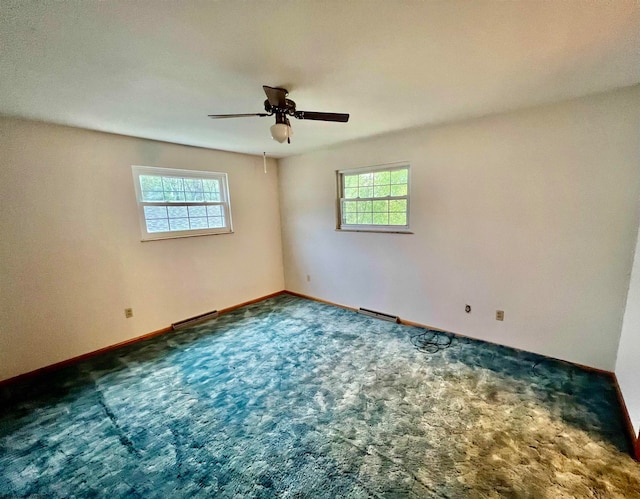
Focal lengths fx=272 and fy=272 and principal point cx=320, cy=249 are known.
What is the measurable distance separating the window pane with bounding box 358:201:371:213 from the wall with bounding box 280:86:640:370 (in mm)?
380

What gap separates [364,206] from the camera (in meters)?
3.90

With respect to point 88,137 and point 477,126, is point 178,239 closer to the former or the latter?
point 88,137

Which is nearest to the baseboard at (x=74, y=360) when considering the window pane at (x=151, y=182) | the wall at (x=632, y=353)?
the window pane at (x=151, y=182)

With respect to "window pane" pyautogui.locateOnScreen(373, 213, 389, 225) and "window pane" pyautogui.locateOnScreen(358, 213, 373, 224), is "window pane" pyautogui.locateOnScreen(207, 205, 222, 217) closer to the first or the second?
"window pane" pyautogui.locateOnScreen(358, 213, 373, 224)

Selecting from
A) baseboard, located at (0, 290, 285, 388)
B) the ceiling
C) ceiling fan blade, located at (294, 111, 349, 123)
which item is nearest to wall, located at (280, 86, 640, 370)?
the ceiling

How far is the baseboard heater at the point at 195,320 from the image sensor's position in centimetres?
368

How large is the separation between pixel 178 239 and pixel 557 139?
4306mm

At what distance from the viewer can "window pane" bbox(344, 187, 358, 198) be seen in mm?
3976

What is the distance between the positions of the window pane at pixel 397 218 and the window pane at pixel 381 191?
0.94 ft

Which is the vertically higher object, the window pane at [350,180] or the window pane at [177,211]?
the window pane at [350,180]

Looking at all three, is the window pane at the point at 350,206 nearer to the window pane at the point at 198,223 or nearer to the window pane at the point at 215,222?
the window pane at the point at 215,222

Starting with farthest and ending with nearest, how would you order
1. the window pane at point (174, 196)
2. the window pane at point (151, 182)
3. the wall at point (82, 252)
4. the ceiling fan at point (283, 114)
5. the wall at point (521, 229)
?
the window pane at point (174, 196) → the window pane at point (151, 182) → the wall at point (82, 252) → the wall at point (521, 229) → the ceiling fan at point (283, 114)

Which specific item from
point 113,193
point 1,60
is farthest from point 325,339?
point 1,60

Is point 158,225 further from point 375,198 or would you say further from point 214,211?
point 375,198
